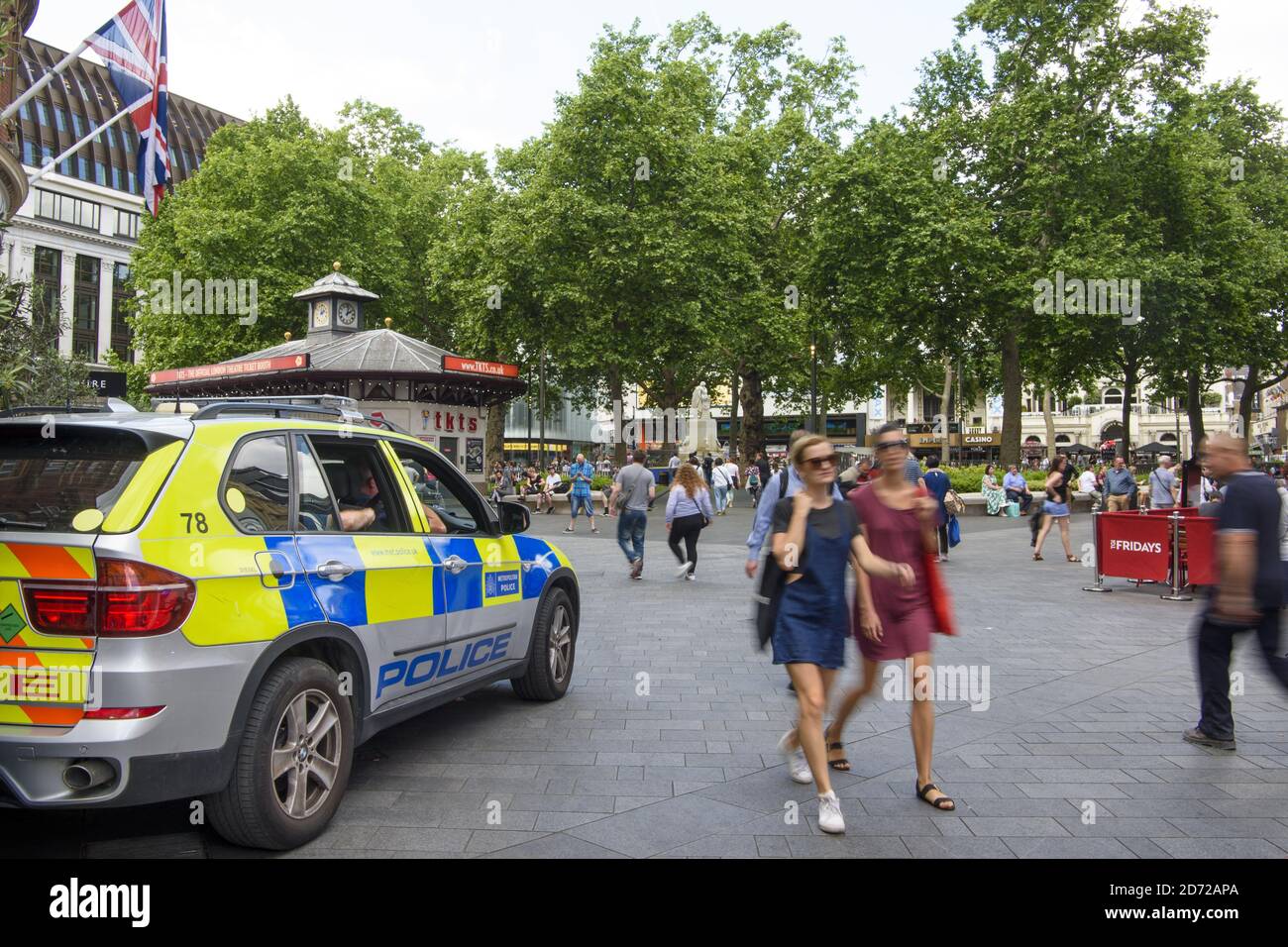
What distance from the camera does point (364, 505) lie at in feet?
16.3

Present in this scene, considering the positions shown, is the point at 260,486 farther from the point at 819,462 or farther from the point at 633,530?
the point at 633,530

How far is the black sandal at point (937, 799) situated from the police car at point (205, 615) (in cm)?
243

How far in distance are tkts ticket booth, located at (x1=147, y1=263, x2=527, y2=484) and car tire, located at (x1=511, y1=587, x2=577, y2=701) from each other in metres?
21.9

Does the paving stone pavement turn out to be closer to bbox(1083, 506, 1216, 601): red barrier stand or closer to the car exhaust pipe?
the car exhaust pipe

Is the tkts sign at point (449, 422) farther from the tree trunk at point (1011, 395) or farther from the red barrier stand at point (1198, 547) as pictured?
the red barrier stand at point (1198, 547)

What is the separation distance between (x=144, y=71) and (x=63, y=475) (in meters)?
16.3

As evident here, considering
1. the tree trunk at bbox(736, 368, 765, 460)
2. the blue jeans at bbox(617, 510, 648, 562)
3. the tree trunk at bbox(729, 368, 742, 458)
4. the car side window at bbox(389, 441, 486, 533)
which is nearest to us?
the car side window at bbox(389, 441, 486, 533)

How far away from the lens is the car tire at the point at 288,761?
3.69 m

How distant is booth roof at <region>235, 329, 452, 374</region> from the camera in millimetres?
27766

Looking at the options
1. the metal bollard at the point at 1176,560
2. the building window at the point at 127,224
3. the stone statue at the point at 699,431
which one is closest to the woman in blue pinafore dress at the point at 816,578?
the metal bollard at the point at 1176,560

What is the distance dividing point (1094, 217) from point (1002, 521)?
409 inches

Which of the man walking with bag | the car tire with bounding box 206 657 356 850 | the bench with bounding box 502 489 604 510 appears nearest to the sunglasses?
the car tire with bounding box 206 657 356 850
